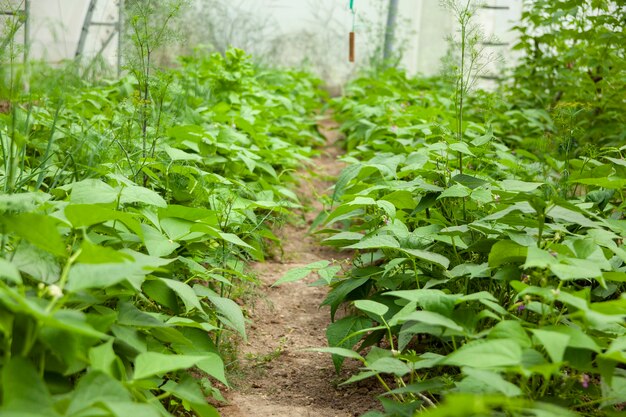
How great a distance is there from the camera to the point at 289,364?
2.36 metres

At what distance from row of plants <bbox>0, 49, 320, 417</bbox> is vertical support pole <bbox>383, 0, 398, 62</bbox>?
506cm

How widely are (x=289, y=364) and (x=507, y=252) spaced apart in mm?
809

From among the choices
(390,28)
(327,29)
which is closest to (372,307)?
(390,28)

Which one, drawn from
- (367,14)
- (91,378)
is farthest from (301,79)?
(91,378)

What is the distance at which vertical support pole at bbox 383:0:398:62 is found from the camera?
8.46 metres

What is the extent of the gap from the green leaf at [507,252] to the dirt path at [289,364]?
51 cm

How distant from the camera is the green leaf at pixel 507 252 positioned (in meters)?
1.91

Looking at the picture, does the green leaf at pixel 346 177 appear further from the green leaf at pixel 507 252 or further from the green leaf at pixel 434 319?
the green leaf at pixel 434 319

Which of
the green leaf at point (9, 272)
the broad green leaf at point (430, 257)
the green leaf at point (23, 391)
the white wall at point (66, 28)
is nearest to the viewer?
the green leaf at point (23, 391)

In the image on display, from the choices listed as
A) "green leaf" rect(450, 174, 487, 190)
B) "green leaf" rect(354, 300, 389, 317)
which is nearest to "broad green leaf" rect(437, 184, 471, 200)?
"green leaf" rect(450, 174, 487, 190)

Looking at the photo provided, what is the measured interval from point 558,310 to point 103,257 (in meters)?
1.12

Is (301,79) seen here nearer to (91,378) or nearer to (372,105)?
(372,105)

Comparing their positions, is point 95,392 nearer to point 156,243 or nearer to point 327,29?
point 156,243

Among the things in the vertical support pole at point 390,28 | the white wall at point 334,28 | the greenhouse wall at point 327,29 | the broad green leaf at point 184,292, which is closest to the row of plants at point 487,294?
the broad green leaf at point 184,292
